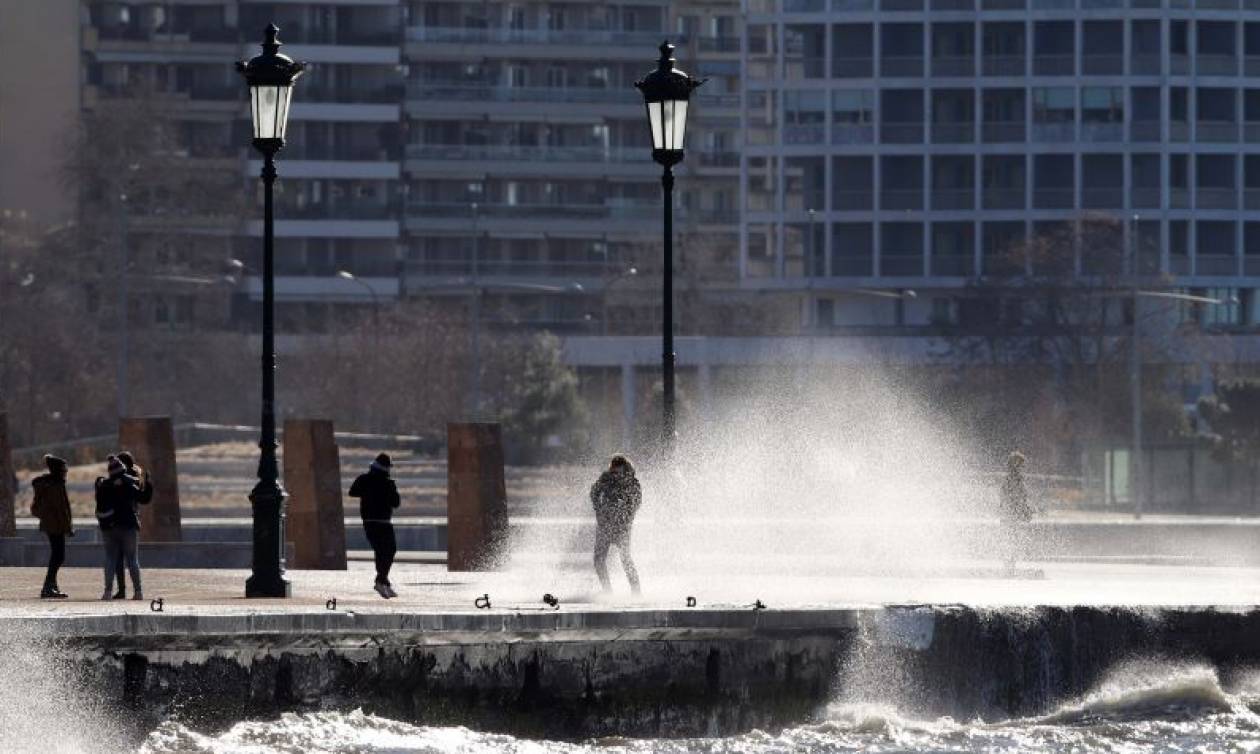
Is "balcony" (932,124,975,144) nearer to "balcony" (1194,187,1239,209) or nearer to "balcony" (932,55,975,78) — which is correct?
"balcony" (932,55,975,78)

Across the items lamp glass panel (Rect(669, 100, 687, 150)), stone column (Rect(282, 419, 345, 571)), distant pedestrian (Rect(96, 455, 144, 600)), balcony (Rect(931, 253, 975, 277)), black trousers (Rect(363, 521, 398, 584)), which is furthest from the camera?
balcony (Rect(931, 253, 975, 277))

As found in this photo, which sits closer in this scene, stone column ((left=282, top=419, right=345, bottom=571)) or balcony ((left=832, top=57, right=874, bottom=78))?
stone column ((left=282, top=419, right=345, bottom=571))

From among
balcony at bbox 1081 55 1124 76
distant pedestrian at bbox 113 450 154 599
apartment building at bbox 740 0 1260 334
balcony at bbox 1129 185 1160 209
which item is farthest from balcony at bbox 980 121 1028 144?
distant pedestrian at bbox 113 450 154 599

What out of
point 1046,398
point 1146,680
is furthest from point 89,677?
point 1046,398

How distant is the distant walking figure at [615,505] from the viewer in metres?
29.8

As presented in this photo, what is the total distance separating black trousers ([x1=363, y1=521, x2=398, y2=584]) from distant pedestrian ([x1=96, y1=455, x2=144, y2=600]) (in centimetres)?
252

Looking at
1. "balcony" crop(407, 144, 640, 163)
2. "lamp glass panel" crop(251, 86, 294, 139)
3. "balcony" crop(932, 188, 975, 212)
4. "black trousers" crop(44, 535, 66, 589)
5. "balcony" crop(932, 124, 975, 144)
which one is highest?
"balcony" crop(407, 144, 640, 163)

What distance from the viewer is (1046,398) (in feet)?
323

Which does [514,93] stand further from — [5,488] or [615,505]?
[615,505]

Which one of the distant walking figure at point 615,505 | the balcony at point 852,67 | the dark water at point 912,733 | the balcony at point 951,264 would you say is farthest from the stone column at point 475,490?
the balcony at point 852,67

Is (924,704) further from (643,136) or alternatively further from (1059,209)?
(643,136)

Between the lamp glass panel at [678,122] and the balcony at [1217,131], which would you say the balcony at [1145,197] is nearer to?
the balcony at [1217,131]

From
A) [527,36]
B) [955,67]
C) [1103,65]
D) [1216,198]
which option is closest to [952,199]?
[955,67]

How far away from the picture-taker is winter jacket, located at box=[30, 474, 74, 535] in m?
28.0
